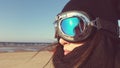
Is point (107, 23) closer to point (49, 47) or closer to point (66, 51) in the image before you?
point (66, 51)

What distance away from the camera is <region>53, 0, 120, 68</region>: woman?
5.81 feet

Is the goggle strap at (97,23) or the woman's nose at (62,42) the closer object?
the goggle strap at (97,23)

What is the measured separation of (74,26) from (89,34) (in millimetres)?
111

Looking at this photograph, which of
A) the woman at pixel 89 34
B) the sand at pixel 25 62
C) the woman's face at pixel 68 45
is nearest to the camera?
the woman at pixel 89 34

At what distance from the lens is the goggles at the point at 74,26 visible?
1.87 meters

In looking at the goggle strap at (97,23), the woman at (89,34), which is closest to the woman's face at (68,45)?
the woman at (89,34)

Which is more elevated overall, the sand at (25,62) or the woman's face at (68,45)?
the woman's face at (68,45)

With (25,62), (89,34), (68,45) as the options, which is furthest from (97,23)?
(25,62)

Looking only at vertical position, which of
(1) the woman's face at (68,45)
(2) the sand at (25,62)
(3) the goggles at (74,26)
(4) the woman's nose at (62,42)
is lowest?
(2) the sand at (25,62)

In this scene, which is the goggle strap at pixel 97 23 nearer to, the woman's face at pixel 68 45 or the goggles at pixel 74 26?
the goggles at pixel 74 26

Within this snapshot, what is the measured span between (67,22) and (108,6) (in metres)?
0.25

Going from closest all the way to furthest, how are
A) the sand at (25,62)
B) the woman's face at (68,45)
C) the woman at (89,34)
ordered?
1. the woman at (89,34)
2. the woman's face at (68,45)
3. the sand at (25,62)

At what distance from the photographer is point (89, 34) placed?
1.85 m

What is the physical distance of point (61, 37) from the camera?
1969 mm
